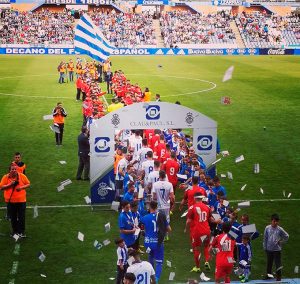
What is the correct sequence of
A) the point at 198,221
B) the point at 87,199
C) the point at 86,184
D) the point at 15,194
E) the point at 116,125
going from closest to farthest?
the point at 198,221
the point at 15,194
the point at 116,125
the point at 87,199
the point at 86,184

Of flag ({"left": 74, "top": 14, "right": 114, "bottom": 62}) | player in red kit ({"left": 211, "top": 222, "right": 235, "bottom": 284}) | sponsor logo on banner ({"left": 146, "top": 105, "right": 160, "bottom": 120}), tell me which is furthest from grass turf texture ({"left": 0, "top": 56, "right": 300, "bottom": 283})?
flag ({"left": 74, "top": 14, "right": 114, "bottom": 62})

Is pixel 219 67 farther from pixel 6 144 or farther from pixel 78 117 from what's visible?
pixel 6 144

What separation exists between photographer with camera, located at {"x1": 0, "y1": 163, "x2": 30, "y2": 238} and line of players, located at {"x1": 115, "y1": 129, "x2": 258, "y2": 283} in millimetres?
2333

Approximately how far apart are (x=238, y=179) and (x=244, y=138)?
18.5 ft

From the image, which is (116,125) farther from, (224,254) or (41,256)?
(224,254)

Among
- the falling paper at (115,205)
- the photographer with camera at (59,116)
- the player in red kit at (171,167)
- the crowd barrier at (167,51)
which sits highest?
the crowd barrier at (167,51)

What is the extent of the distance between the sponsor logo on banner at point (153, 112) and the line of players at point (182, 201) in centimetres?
93

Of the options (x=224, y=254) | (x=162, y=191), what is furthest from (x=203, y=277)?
(x=162, y=191)

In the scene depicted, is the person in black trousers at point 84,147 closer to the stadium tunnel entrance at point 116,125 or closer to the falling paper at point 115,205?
the stadium tunnel entrance at point 116,125

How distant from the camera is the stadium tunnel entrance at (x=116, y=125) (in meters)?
15.4

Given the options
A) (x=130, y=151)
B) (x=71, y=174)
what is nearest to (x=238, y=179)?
(x=130, y=151)

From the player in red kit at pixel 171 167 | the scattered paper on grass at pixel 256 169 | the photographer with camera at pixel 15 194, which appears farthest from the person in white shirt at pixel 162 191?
the scattered paper on grass at pixel 256 169

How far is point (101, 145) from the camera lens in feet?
51.0

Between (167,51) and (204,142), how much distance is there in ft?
172
